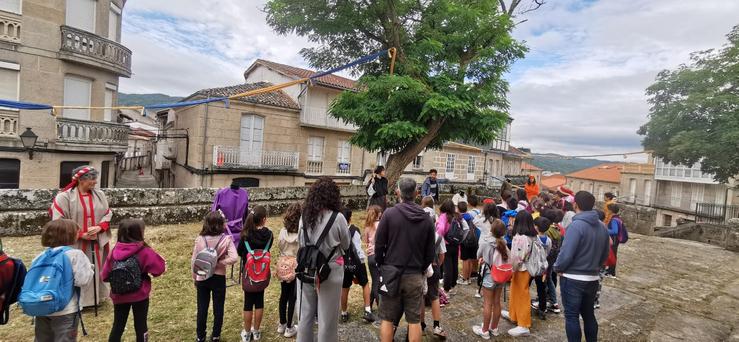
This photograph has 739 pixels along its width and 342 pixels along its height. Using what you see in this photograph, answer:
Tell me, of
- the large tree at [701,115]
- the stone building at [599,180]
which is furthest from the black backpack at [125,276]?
the stone building at [599,180]

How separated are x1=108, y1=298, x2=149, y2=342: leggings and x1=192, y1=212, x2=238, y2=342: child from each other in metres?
0.51

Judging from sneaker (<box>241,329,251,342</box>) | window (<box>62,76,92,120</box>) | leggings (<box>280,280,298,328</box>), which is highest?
window (<box>62,76,92,120</box>)

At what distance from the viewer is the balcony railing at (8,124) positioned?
1122cm

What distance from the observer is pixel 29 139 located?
37.8ft

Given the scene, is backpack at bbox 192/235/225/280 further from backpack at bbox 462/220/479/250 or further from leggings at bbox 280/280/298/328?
backpack at bbox 462/220/479/250

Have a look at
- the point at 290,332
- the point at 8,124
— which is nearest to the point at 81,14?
the point at 8,124

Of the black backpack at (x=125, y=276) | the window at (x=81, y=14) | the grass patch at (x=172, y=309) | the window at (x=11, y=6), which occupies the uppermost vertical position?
the window at (x=81, y=14)

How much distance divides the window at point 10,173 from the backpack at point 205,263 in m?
12.8

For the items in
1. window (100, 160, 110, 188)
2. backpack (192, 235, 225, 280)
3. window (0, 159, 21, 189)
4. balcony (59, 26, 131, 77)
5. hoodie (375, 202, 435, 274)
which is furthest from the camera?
Answer: window (100, 160, 110, 188)

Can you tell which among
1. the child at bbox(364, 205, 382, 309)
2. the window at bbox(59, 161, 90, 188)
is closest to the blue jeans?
the child at bbox(364, 205, 382, 309)

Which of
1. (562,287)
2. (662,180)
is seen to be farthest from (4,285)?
(662,180)

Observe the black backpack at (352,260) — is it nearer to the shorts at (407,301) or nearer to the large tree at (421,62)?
the shorts at (407,301)

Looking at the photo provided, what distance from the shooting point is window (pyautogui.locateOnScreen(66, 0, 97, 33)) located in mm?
12492

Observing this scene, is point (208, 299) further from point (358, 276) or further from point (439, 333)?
point (439, 333)
